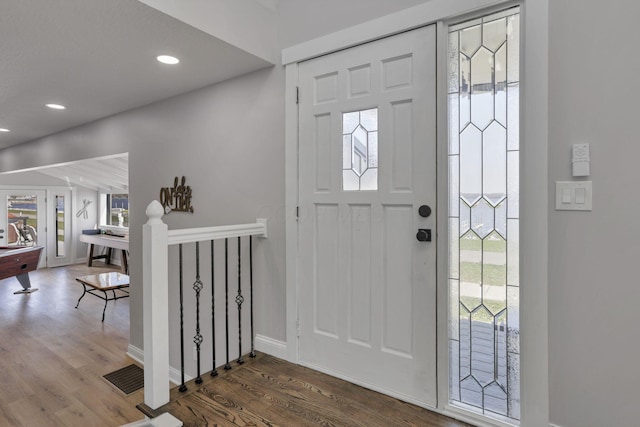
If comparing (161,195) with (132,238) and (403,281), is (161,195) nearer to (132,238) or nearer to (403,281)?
(132,238)

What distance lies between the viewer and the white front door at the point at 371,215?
1877mm

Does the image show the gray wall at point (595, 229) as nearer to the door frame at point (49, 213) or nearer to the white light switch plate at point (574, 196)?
the white light switch plate at point (574, 196)

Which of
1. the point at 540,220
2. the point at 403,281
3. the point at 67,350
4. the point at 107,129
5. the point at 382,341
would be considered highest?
the point at 107,129

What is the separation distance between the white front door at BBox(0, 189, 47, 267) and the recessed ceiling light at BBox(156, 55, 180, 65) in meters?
8.07

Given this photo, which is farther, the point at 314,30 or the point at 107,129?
the point at 107,129

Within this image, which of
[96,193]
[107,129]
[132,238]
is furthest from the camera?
[96,193]

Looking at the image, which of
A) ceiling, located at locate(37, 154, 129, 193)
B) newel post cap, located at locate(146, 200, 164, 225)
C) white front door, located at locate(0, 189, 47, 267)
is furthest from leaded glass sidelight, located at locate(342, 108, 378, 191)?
white front door, located at locate(0, 189, 47, 267)

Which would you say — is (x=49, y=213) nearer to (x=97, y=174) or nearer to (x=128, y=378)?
(x=97, y=174)

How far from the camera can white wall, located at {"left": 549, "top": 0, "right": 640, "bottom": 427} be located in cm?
143

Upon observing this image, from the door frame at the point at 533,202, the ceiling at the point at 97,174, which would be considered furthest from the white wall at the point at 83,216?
the door frame at the point at 533,202

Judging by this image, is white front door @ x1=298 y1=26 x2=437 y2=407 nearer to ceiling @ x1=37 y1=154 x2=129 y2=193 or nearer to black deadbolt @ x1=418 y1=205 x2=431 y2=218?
black deadbolt @ x1=418 y1=205 x2=431 y2=218

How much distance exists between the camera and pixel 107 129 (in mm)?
4082

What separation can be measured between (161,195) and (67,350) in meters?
2.40

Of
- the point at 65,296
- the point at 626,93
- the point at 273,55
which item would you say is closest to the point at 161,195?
the point at 273,55
